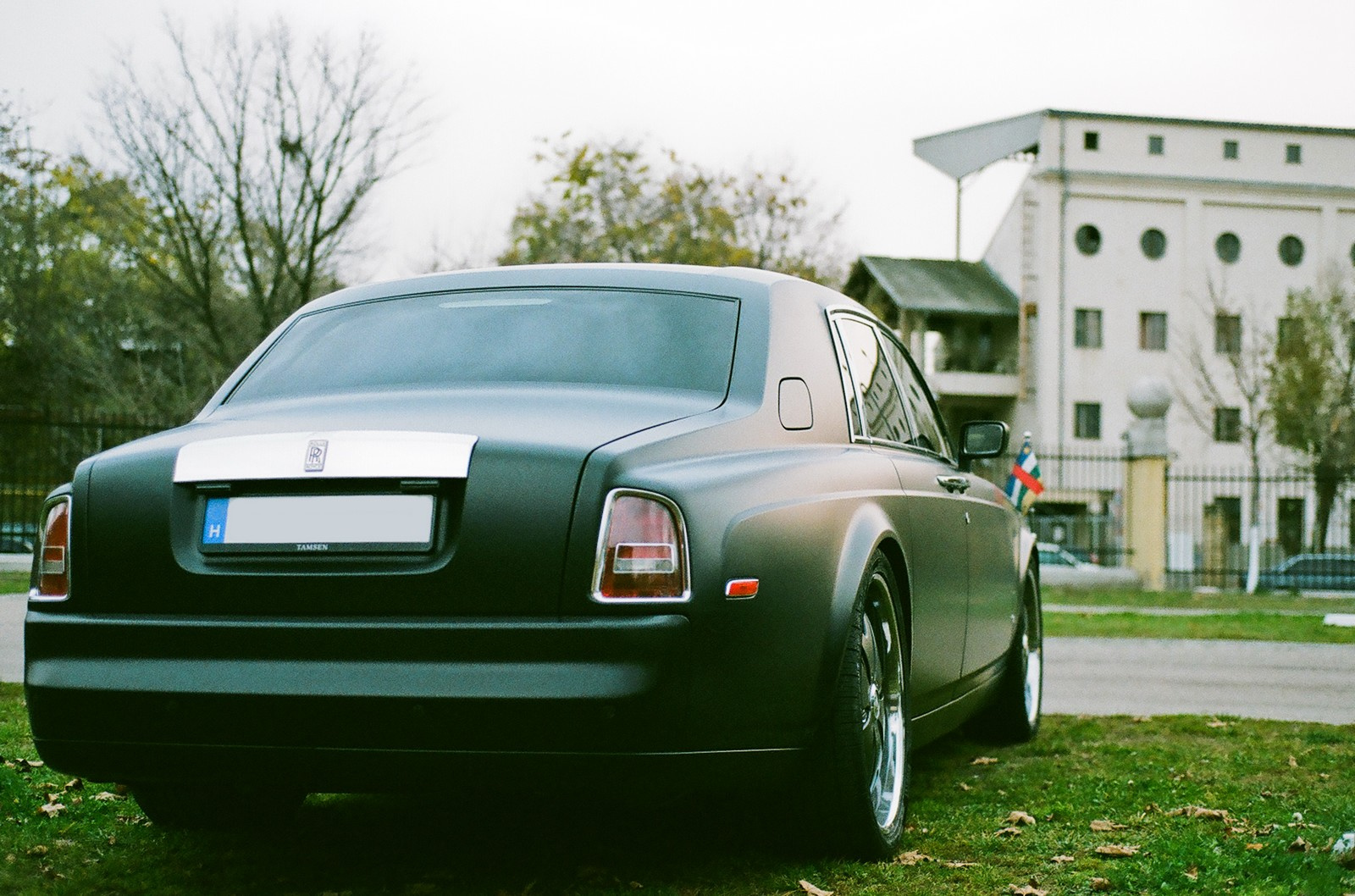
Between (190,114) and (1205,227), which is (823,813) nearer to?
(190,114)

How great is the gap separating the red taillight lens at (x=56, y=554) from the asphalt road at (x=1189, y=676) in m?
4.94

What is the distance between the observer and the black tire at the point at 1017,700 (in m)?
A: 6.47

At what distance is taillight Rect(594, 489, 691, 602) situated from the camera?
319cm

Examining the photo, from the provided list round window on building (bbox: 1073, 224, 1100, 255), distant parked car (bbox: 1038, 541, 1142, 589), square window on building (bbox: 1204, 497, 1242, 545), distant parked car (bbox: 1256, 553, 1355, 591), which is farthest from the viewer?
round window on building (bbox: 1073, 224, 1100, 255)

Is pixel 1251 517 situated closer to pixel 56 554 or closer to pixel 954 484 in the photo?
pixel 954 484

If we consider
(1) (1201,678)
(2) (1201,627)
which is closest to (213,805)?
(1) (1201,678)

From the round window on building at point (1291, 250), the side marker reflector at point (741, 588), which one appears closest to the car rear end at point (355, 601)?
the side marker reflector at point (741, 588)

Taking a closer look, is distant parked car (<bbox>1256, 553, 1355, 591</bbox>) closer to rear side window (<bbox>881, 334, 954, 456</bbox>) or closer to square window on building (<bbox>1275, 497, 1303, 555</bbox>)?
square window on building (<bbox>1275, 497, 1303, 555</bbox>)

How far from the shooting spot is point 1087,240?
4984 centimetres

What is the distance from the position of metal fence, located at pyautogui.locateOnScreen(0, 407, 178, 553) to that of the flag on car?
11292 mm

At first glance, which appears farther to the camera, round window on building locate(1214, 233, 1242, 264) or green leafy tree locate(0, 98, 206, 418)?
round window on building locate(1214, 233, 1242, 264)

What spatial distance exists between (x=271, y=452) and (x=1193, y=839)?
2.92 metres

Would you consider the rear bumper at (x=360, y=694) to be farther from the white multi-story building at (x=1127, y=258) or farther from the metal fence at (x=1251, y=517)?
the white multi-story building at (x=1127, y=258)

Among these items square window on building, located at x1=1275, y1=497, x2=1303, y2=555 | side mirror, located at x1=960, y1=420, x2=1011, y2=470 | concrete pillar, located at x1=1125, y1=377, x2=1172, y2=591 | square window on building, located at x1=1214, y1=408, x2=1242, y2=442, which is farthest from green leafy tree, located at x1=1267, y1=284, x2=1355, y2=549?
side mirror, located at x1=960, y1=420, x2=1011, y2=470
